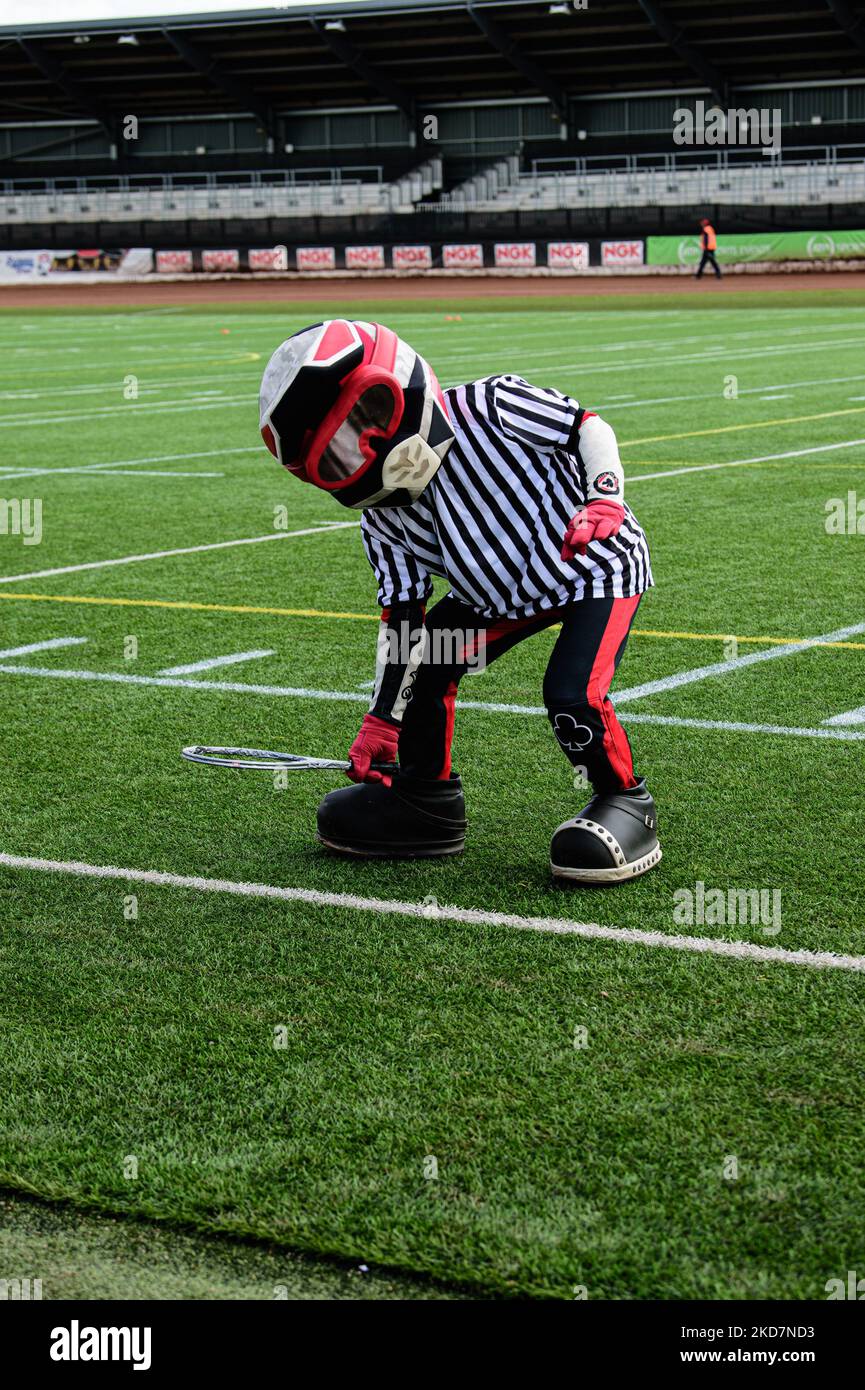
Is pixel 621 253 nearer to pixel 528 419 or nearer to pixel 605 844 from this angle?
pixel 528 419

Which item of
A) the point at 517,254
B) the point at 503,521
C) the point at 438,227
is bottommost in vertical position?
the point at 503,521

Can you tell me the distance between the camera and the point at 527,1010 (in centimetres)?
395

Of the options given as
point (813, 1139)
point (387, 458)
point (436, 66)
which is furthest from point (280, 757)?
point (436, 66)

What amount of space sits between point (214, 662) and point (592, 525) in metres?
3.40

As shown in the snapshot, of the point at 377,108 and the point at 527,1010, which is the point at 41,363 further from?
the point at 377,108

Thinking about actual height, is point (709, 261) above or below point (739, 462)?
above

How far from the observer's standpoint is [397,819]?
5.04m

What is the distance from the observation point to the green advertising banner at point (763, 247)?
157 ft

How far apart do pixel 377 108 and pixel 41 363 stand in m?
45.2

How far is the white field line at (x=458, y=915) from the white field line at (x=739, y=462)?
8.63 metres

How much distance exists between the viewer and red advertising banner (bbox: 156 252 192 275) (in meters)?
57.1

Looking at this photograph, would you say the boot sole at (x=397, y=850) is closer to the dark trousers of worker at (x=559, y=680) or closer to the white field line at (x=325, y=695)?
the dark trousers of worker at (x=559, y=680)

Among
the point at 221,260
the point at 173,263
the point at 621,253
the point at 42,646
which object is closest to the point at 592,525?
the point at 42,646

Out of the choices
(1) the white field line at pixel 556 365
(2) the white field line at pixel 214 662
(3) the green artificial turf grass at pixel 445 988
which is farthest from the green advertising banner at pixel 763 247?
(2) the white field line at pixel 214 662
